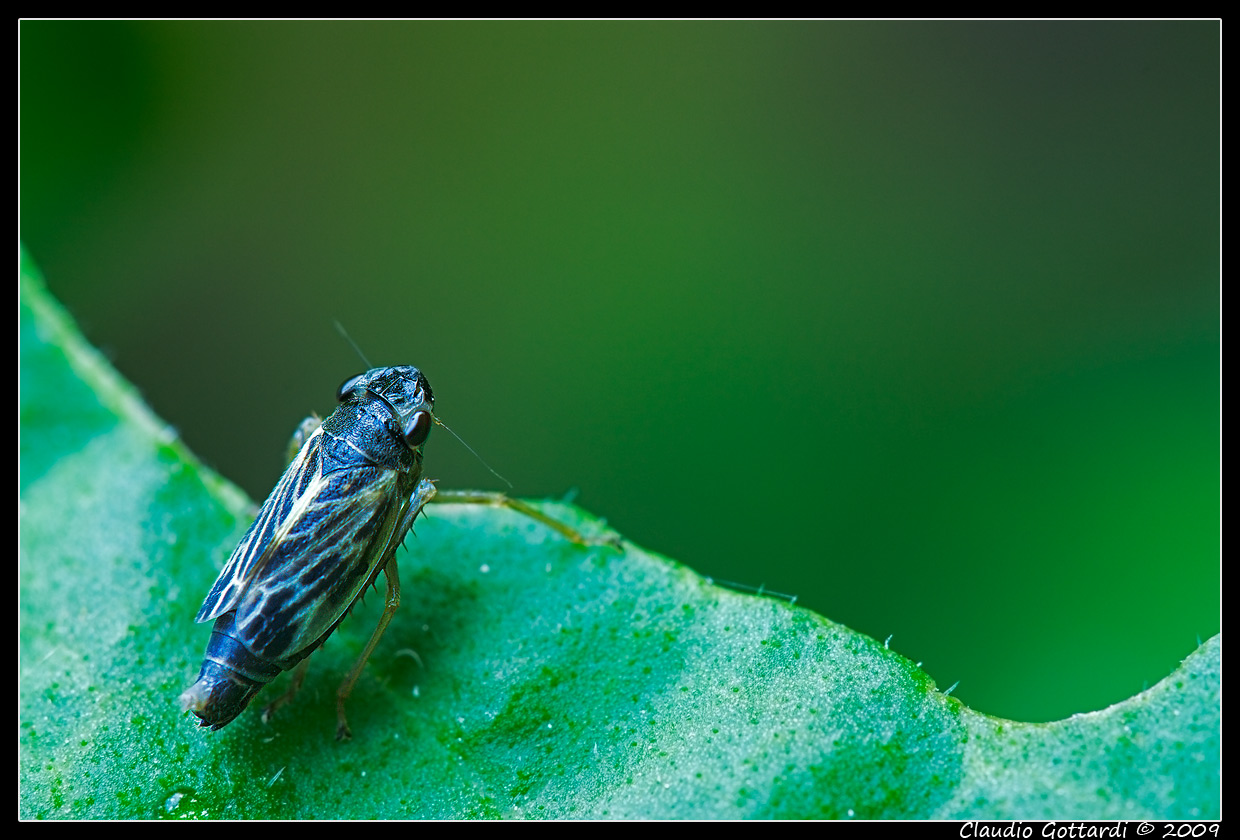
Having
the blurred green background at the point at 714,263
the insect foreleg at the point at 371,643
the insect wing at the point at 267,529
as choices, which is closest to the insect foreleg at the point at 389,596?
the insect foreleg at the point at 371,643

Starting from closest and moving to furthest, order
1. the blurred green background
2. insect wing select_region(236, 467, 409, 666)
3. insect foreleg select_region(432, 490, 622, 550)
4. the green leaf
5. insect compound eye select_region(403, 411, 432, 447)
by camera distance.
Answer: the green leaf, insect wing select_region(236, 467, 409, 666), insect foreleg select_region(432, 490, 622, 550), insect compound eye select_region(403, 411, 432, 447), the blurred green background

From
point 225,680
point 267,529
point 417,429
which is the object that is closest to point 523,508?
point 417,429

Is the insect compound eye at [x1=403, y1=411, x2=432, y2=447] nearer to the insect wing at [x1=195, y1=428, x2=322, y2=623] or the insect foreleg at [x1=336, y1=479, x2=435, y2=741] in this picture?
the insect foreleg at [x1=336, y1=479, x2=435, y2=741]

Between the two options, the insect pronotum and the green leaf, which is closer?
the green leaf

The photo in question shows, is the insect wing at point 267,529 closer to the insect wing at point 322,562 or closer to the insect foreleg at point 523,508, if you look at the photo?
the insect wing at point 322,562

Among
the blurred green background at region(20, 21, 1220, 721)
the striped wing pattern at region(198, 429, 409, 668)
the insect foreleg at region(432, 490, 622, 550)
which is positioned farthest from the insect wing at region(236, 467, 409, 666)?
the blurred green background at region(20, 21, 1220, 721)

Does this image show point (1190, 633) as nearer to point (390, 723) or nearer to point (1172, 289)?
point (1172, 289)
